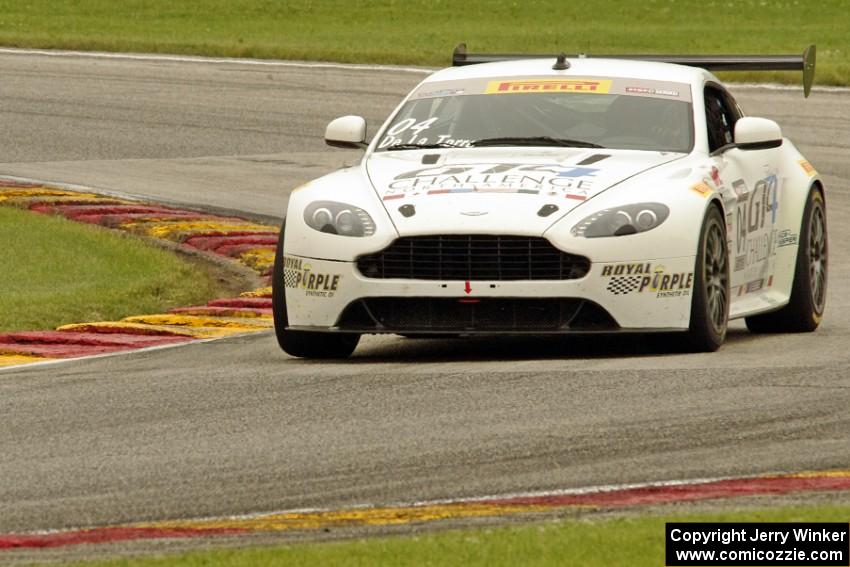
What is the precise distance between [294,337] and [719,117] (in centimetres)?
283

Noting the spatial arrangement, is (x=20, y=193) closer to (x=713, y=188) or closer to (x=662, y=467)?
(x=713, y=188)

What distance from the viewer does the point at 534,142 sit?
10.3m

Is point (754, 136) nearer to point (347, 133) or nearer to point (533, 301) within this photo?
point (533, 301)

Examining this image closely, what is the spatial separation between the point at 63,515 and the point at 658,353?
4182 millimetres

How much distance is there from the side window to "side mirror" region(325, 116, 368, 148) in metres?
1.82

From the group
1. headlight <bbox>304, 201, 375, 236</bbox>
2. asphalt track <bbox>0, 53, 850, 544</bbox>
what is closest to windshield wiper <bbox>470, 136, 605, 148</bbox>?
asphalt track <bbox>0, 53, 850, 544</bbox>

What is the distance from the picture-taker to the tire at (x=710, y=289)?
364 inches

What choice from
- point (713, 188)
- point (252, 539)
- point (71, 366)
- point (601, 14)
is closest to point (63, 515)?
point (252, 539)

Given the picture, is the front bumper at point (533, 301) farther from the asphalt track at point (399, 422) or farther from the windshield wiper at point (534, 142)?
the windshield wiper at point (534, 142)

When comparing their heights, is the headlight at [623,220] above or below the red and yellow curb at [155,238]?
above

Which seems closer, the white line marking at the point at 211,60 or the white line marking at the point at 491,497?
the white line marking at the point at 491,497

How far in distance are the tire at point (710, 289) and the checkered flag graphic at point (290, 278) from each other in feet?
6.11

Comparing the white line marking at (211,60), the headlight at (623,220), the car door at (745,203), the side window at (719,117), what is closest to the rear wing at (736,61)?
the side window at (719,117)

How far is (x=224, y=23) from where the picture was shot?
4225cm
